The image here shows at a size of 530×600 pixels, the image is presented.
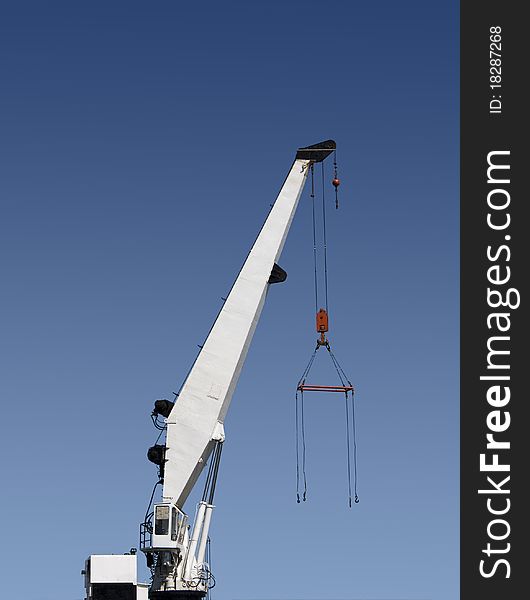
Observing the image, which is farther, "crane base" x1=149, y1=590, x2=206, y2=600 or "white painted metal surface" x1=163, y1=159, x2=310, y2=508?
"white painted metal surface" x1=163, y1=159, x2=310, y2=508

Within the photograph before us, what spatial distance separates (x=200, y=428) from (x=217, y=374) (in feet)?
8.92

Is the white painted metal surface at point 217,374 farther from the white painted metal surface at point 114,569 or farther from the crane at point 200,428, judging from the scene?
the white painted metal surface at point 114,569

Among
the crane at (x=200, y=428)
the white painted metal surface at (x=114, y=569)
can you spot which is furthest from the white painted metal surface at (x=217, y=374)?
the white painted metal surface at (x=114, y=569)

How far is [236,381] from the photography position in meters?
68.1

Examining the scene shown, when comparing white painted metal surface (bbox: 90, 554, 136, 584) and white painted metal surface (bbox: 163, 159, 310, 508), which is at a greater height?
white painted metal surface (bbox: 163, 159, 310, 508)

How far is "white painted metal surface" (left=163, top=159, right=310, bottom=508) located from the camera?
6625cm

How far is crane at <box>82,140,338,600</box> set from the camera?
65938 millimetres

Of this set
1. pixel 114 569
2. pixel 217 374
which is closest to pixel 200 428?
pixel 217 374

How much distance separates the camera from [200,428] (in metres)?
66.6

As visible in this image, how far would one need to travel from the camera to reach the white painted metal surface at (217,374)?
66.2m

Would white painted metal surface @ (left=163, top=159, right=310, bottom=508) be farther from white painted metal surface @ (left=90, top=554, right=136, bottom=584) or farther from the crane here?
white painted metal surface @ (left=90, top=554, right=136, bottom=584)

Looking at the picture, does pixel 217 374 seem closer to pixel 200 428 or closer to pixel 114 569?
pixel 200 428

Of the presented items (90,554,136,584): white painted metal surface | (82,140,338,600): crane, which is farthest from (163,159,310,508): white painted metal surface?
(90,554,136,584): white painted metal surface

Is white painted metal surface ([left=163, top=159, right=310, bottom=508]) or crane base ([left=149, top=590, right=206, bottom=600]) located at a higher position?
white painted metal surface ([left=163, top=159, right=310, bottom=508])
